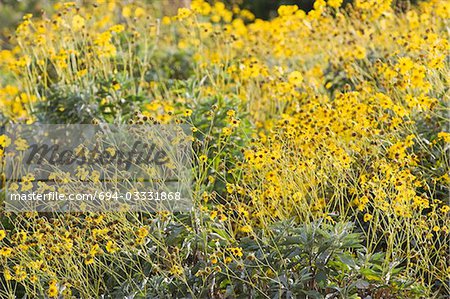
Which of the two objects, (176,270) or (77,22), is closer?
(176,270)

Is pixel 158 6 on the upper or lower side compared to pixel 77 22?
lower

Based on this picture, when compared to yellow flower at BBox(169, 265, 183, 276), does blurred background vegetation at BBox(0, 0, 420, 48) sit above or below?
below

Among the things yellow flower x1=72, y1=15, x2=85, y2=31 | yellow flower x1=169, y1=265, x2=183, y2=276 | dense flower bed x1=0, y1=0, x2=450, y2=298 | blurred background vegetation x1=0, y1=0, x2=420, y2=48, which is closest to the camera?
yellow flower x1=169, y1=265, x2=183, y2=276

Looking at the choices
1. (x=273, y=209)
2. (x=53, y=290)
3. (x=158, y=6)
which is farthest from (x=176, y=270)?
(x=158, y=6)

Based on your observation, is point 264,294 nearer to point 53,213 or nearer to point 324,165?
point 324,165

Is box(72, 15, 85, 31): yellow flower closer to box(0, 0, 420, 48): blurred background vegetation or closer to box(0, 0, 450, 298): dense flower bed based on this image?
box(0, 0, 450, 298): dense flower bed

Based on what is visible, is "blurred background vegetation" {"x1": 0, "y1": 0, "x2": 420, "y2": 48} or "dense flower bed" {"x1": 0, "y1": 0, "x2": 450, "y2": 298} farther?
"blurred background vegetation" {"x1": 0, "y1": 0, "x2": 420, "y2": 48}

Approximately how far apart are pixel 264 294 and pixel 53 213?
1.13 meters

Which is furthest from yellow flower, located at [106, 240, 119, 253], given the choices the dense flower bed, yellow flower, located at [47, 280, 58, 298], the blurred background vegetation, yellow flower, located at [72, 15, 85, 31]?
the blurred background vegetation

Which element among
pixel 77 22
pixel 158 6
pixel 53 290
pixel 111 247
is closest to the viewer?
pixel 53 290

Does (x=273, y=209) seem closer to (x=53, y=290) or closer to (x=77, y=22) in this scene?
(x=53, y=290)

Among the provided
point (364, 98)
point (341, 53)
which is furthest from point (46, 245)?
point (341, 53)

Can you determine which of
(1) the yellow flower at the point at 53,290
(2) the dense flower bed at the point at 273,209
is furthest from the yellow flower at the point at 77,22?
(1) the yellow flower at the point at 53,290

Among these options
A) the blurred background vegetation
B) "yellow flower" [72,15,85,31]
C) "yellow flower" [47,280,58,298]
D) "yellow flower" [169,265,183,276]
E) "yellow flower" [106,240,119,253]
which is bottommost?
the blurred background vegetation
